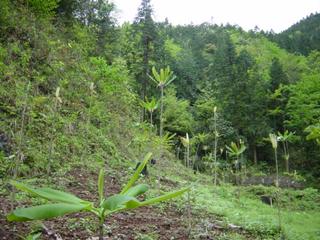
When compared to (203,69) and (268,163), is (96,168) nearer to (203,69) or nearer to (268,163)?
(268,163)

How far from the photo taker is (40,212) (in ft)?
4.22

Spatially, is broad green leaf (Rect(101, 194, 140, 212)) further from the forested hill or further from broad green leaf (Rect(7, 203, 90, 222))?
the forested hill

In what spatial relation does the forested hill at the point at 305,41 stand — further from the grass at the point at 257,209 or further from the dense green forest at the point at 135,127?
the grass at the point at 257,209

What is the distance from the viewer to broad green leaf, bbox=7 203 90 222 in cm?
124

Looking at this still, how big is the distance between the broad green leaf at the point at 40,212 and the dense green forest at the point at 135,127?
2 centimetres

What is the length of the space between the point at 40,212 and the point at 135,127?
1451cm

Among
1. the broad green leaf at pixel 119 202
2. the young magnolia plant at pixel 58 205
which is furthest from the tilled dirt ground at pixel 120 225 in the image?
the broad green leaf at pixel 119 202

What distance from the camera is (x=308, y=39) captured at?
53.6 meters

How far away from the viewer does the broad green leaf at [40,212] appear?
48.7 inches

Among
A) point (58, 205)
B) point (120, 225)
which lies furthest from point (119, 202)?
point (120, 225)

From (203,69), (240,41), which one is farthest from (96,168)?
(240,41)

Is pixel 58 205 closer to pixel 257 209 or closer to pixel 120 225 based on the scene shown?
pixel 120 225

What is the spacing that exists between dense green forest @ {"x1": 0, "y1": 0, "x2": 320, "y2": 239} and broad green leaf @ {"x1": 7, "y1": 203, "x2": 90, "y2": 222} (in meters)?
0.02

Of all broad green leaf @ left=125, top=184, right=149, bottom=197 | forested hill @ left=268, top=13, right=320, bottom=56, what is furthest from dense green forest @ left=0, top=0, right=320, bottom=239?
forested hill @ left=268, top=13, right=320, bottom=56
